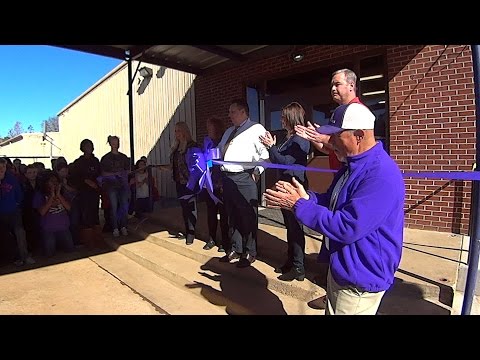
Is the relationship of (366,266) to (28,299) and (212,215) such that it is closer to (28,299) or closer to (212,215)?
(212,215)

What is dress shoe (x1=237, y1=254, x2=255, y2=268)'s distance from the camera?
12.7 feet

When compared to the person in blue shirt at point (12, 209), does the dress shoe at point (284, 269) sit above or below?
below

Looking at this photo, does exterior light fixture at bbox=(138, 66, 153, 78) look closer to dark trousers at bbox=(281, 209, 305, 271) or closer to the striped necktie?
the striped necktie

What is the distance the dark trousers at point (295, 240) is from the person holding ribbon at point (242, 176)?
1.73 feet

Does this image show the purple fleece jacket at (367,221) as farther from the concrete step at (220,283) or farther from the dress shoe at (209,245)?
the dress shoe at (209,245)

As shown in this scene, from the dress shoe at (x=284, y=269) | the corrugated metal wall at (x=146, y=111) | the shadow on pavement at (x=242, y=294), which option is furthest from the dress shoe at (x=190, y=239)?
the corrugated metal wall at (x=146, y=111)

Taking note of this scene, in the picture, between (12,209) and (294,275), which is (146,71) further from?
(294,275)

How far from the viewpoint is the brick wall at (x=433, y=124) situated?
4422 millimetres

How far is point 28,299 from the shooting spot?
3773 millimetres

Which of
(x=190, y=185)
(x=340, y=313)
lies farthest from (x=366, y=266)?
(x=190, y=185)

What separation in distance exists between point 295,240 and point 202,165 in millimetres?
1430

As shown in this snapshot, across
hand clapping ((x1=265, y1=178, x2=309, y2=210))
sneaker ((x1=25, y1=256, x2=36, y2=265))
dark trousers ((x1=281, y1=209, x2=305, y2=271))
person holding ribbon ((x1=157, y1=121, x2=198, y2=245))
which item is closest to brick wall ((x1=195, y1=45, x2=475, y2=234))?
dark trousers ((x1=281, y1=209, x2=305, y2=271))

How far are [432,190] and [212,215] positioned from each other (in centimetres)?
314

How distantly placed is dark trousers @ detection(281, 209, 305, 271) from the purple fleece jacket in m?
1.65
